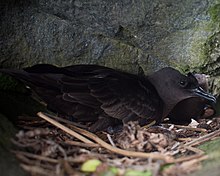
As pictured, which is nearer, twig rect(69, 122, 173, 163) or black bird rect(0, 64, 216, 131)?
twig rect(69, 122, 173, 163)

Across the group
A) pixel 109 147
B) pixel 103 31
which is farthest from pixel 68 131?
pixel 103 31

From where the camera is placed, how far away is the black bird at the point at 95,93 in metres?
3.12

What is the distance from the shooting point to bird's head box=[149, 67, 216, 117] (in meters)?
3.58

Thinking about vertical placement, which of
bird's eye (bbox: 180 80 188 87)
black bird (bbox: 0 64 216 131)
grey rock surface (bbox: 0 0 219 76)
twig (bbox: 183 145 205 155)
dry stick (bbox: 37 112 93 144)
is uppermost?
grey rock surface (bbox: 0 0 219 76)

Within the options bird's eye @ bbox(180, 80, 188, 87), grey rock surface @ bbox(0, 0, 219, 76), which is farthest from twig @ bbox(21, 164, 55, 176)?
bird's eye @ bbox(180, 80, 188, 87)

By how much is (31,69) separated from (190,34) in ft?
4.01

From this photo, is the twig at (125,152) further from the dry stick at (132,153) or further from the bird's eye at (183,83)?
the bird's eye at (183,83)

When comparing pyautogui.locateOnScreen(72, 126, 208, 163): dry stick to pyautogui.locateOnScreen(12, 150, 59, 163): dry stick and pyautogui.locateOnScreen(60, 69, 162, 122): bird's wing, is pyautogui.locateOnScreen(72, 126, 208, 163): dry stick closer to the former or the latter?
pyautogui.locateOnScreen(60, 69, 162, 122): bird's wing

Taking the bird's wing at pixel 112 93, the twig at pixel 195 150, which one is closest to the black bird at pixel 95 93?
the bird's wing at pixel 112 93

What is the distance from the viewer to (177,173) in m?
2.16

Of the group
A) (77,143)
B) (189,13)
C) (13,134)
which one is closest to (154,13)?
(189,13)

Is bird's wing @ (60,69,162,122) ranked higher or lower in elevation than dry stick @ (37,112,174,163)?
higher

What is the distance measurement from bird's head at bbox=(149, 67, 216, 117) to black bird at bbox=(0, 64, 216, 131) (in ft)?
0.44

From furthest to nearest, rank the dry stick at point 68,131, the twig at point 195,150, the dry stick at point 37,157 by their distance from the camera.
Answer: the dry stick at point 68,131 < the twig at point 195,150 < the dry stick at point 37,157
